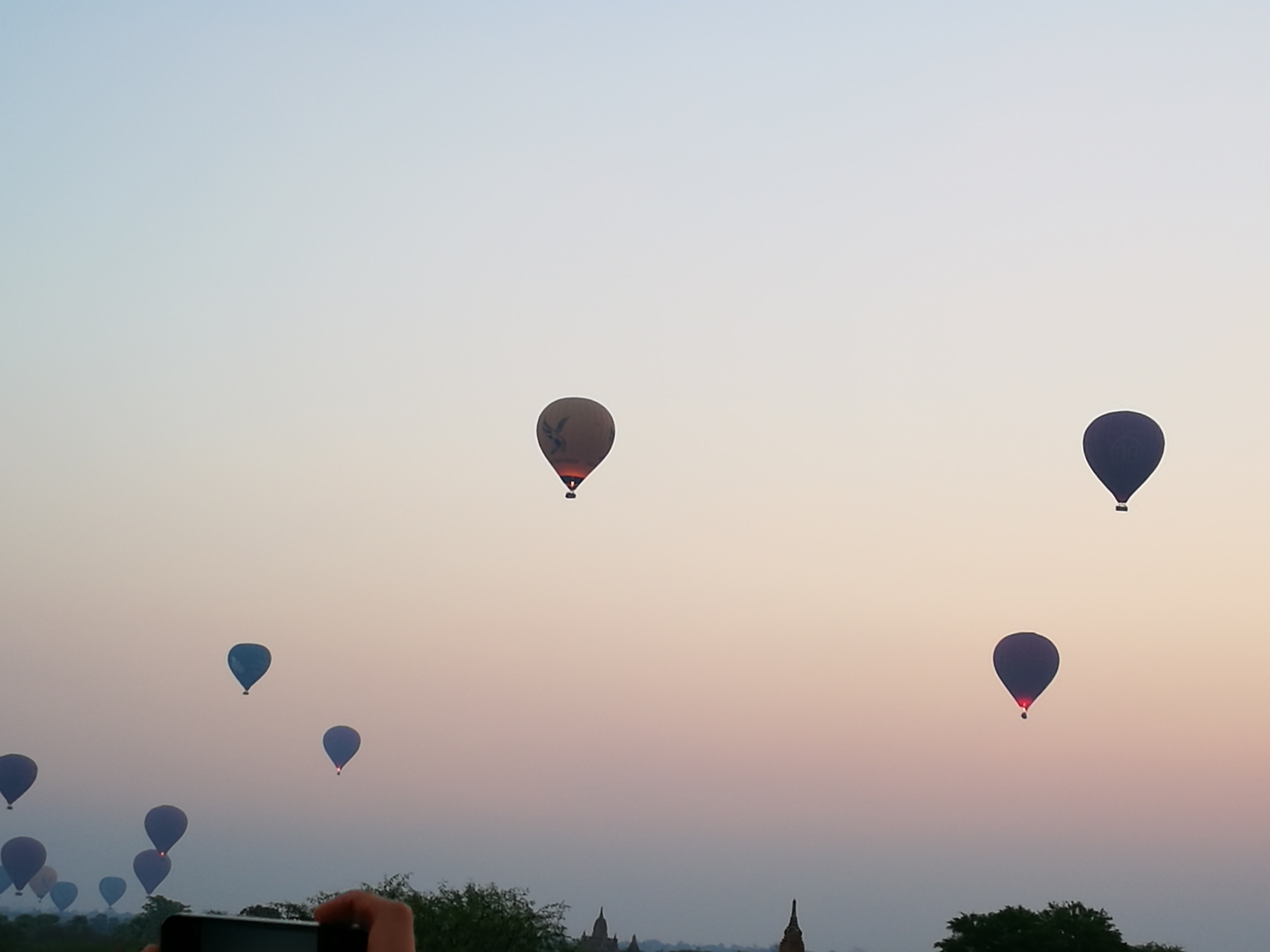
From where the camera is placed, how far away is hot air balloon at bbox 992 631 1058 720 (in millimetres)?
59062

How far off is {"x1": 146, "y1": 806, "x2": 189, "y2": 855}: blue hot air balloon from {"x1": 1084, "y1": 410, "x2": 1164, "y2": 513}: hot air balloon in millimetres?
68264

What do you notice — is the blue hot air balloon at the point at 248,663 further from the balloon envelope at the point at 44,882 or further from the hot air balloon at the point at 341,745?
the balloon envelope at the point at 44,882

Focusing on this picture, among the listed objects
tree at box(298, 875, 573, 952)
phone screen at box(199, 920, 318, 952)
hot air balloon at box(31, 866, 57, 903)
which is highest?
hot air balloon at box(31, 866, 57, 903)

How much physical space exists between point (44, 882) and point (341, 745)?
69299mm

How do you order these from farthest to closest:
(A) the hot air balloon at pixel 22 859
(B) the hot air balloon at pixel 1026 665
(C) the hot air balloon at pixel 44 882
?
(C) the hot air balloon at pixel 44 882 < (A) the hot air balloon at pixel 22 859 < (B) the hot air balloon at pixel 1026 665

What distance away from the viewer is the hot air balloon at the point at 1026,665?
59062 millimetres

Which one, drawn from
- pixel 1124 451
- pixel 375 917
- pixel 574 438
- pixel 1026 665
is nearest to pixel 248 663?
pixel 574 438

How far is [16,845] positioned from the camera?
112 metres

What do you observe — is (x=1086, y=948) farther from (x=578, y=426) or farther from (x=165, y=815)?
(x=165, y=815)

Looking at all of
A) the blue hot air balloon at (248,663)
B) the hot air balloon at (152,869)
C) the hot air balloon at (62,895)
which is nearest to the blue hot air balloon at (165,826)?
the hot air balloon at (152,869)

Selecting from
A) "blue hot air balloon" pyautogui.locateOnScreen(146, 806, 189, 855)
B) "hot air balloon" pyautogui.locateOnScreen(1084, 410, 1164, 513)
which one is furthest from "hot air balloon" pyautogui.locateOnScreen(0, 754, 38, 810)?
"hot air balloon" pyautogui.locateOnScreen(1084, 410, 1164, 513)

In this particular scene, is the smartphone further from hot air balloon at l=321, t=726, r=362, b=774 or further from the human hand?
hot air balloon at l=321, t=726, r=362, b=774

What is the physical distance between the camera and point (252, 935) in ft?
7.29

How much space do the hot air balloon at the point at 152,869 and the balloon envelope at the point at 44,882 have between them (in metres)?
35.4
